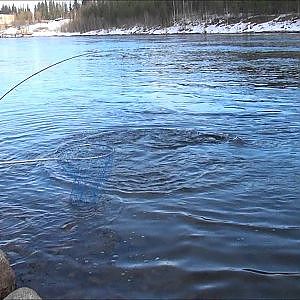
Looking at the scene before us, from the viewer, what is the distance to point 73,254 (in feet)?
19.9

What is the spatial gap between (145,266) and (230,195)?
2637 mm

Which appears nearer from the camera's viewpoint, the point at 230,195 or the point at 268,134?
the point at 230,195

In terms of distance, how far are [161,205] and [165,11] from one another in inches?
5288

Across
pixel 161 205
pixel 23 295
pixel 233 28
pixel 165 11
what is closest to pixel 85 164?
pixel 161 205

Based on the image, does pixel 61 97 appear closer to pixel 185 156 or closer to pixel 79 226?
pixel 185 156

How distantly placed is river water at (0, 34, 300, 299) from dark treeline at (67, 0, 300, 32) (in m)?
94.1

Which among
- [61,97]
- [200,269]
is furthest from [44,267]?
[61,97]

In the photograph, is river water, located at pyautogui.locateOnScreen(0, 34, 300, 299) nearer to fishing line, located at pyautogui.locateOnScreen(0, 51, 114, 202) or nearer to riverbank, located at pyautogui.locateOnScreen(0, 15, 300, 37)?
fishing line, located at pyautogui.locateOnScreen(0, 51, 114, 202)

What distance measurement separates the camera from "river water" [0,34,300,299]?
18.1 feet

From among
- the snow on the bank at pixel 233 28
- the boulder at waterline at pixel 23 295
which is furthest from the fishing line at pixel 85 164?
the snow on the bank at pixel 233 28

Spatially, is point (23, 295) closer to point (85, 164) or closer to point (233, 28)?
point (85, 164)

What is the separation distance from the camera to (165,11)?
136m

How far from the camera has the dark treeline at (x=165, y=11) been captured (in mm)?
107350

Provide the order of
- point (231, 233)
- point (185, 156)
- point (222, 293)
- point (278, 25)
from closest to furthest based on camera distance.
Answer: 1. point (222, 293)
2. point (231, 233)
3. point (185, 156)
4. point (278, 25)
